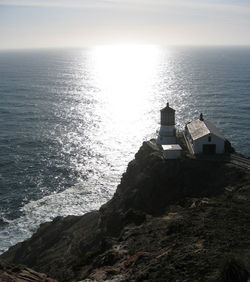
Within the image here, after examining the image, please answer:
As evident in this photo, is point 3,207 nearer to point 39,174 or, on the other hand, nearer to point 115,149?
point 39,174

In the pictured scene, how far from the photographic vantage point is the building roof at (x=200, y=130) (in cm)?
4234

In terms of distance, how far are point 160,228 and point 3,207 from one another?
109 ft

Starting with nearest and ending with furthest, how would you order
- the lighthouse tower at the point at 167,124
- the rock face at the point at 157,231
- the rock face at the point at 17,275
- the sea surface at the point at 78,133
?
the rock face at the point at 157,231, the rock face at the point at 17,275, the lighthouse tower at the point at 167,124, the sea surface at the point at 78,133

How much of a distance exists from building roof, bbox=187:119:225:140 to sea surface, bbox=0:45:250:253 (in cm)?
1884

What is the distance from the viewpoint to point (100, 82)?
553 ft

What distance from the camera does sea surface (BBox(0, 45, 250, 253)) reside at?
52.5 m

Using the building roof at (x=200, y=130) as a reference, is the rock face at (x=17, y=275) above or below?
below

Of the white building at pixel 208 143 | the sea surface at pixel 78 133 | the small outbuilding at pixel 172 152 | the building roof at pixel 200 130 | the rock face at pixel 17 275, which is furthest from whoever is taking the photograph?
the sea surface at pixel 78 133

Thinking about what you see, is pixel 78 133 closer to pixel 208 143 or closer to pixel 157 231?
pixel 208 143

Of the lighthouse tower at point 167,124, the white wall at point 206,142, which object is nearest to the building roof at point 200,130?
the white wall at point 206,142

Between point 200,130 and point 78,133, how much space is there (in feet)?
142

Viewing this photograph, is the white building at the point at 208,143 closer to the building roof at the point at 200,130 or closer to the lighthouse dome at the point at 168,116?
the building roof at the point at 200,130

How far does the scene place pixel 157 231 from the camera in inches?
1008

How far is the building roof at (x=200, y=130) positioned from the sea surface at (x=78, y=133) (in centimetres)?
1884
